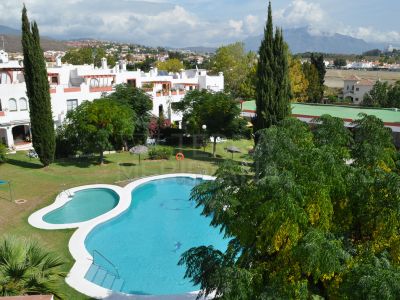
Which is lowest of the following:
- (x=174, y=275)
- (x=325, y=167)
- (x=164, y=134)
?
(x=174, y=275)

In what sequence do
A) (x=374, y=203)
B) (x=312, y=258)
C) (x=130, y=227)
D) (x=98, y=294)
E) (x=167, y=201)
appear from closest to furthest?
(x=312, y=258)
(x=374, y=203)
(x=98, y=294)
(x=130, y=227)
(x=167, y=201)

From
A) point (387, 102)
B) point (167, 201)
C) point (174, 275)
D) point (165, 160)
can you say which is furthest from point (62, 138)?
point (387, 102)

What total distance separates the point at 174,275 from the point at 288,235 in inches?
371

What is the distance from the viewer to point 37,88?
89.0 ft

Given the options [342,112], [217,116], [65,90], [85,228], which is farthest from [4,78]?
[342,112]

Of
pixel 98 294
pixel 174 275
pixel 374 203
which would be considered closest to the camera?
pixel 374 203

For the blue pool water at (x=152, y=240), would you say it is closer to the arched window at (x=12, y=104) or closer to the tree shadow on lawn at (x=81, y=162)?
the tree shadow on lawn at (x=81, y=162)

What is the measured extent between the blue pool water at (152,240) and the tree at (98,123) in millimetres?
5278

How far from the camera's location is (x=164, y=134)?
40.8 meters

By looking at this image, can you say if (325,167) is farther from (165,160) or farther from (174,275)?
(165,160)

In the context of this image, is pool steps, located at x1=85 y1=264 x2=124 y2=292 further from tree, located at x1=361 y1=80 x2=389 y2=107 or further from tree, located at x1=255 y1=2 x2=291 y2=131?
tree, located at x1=361 y1=80 x2=389 y2=107

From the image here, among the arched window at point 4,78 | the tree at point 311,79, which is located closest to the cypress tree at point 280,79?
the arched window at point 4,78

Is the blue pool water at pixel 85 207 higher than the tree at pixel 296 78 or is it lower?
lower

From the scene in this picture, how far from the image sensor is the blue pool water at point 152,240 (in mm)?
15273
